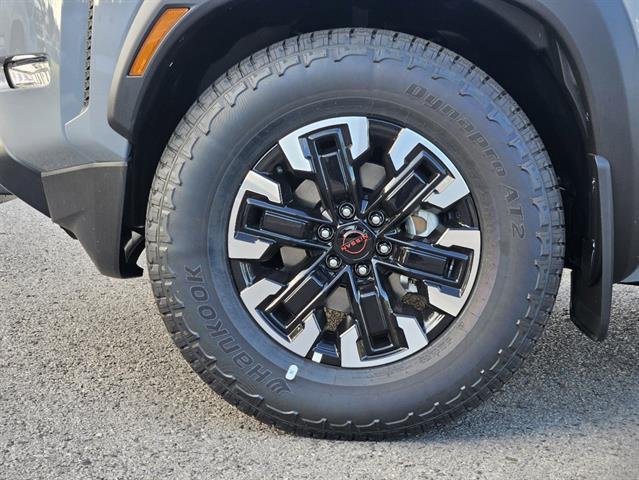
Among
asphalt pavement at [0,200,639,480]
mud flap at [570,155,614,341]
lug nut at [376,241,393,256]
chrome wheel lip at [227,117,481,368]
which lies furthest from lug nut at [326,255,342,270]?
mud flap at [570,155,614,341]

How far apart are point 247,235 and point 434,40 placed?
0.84 m

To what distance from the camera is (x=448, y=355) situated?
2213mm

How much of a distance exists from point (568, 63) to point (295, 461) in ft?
4.28

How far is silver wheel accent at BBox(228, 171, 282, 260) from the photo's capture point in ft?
7.15

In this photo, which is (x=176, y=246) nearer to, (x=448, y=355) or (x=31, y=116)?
(x=31, y=116)

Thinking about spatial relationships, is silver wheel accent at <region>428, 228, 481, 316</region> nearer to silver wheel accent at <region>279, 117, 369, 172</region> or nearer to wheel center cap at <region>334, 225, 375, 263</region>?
wheel center cap at <region>334, 225, 375, 263</region>

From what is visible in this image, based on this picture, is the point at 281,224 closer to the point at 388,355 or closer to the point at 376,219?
the point at 376,219

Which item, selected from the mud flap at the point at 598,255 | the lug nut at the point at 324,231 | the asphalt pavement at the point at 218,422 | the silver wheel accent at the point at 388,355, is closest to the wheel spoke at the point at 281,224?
the lug nut at the point at 324,231

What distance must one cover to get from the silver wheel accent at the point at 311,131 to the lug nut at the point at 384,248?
258 millimetres

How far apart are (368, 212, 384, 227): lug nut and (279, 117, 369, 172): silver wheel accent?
0.57 feet

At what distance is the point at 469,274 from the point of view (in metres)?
2.21

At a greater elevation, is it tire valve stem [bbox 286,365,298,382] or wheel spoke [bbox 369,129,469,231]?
wheel spoke [bbox 369,129,469,231]

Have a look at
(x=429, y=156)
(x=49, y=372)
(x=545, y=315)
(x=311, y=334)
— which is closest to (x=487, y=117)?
(x=429, y=156)

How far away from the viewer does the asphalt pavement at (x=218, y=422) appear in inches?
82.0
